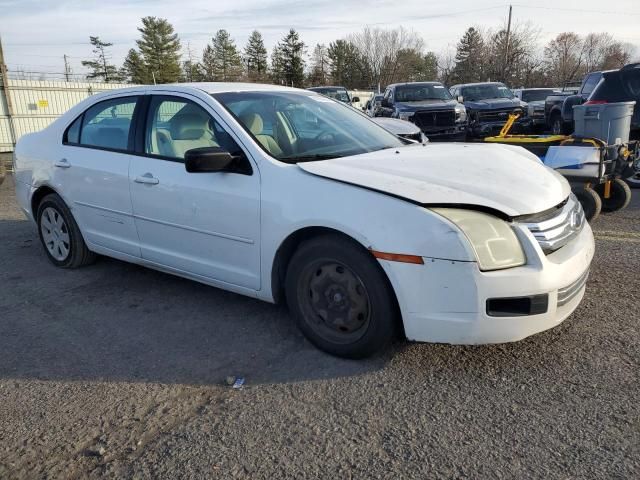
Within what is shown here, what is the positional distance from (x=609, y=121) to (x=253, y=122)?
4.94 m

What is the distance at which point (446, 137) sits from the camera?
43.9 ft

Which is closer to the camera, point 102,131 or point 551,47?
A: point 102,131

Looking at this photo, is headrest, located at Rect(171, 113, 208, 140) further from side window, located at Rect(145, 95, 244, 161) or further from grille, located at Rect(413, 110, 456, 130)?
grille, located at Rect(413, 110, 456, 130)

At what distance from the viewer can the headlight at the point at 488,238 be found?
269 centimetres

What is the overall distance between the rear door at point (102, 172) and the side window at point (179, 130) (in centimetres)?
22

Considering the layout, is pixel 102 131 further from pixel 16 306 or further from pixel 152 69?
pixel 152 69

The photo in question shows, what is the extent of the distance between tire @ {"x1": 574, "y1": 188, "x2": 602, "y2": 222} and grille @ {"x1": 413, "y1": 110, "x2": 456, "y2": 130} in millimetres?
7502

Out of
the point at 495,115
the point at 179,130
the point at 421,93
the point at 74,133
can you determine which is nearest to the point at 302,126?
the point at 179,130

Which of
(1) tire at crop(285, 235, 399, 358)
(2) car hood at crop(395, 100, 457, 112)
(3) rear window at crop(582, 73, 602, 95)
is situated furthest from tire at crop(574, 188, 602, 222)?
(3) rear window at crop(582, 73, 602, 95)

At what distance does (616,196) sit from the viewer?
666 cm

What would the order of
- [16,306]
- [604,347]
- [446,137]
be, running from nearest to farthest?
[604,347], [16,306], [446,137]

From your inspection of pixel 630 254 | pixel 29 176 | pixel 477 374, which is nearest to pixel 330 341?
pixel 477 374

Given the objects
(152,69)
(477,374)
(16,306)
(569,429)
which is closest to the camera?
(569,429)

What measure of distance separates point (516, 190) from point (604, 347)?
1.06m
